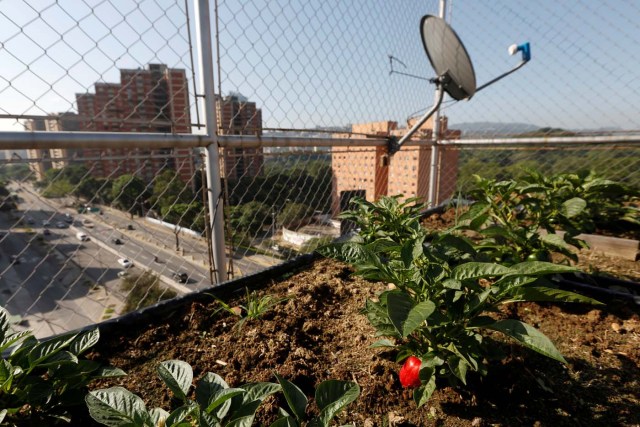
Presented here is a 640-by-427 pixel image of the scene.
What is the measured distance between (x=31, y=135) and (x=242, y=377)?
936 mm

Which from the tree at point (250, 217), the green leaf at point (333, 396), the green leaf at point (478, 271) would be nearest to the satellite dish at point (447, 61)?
the tree at point (250, 217)

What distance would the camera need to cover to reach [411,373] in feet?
2.60

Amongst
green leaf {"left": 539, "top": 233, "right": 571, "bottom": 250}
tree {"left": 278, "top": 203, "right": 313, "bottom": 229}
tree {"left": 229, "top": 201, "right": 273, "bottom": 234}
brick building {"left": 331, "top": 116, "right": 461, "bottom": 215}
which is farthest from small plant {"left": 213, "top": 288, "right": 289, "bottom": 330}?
brick building {"left": 331, "top": 116, "right": 461, "bottom": 215}

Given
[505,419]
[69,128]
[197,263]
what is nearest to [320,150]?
[197,263]

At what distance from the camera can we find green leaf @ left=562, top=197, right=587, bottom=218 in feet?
4.26

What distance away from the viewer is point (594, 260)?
1875 millimetres

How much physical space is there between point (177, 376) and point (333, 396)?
32 centimetres

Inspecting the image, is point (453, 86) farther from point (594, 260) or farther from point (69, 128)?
point (69, 128)

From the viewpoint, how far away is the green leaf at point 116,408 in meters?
0.55

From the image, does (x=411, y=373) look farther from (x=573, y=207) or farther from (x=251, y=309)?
(x=573, y=207)

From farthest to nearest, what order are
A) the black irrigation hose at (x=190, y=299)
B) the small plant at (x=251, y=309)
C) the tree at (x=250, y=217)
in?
1. the tree at (x=250, y=217)
2. the small plant at (x=251, y=309)
3. the black irrigation hose at (x=190, y=299)

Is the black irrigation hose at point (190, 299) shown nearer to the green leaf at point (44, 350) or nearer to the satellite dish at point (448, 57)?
the green leaf at point (44, 350)

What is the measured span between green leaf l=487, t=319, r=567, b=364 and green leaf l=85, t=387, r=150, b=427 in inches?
27.6

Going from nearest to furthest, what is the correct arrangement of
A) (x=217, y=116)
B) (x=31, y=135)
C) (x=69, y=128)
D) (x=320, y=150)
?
(x=31, y=135)
(x=69, y=128)
(x=217, y=116)
(x=320, y=150)
